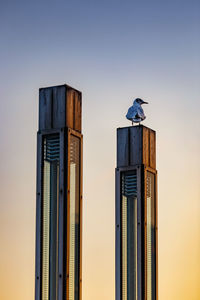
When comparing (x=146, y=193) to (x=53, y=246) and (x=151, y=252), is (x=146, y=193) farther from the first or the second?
(x=53, y=246)

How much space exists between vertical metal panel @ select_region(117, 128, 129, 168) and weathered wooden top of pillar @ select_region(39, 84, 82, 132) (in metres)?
2.76

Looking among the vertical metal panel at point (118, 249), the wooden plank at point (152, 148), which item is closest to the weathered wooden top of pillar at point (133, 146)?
the wooden plank at point (152, 148)

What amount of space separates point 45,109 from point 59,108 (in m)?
0.42

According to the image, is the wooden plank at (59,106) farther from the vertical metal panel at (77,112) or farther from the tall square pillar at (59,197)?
the vertical metal panel at (77,112)

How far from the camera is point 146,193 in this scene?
28516 millimetres

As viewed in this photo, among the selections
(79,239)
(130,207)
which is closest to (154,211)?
(130,207)

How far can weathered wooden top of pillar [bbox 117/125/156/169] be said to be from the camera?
2834cm

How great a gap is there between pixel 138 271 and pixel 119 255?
668 mm

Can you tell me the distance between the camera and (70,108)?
84.1 ft

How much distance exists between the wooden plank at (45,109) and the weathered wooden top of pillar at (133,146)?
3.36 meters

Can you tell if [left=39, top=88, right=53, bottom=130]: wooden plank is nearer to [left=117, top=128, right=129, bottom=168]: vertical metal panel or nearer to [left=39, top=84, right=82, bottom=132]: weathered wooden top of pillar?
[left=39, top=84, right=82, bottom=132]: weathered wooden top of pillar

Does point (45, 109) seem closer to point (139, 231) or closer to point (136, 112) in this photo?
point (136, 112)

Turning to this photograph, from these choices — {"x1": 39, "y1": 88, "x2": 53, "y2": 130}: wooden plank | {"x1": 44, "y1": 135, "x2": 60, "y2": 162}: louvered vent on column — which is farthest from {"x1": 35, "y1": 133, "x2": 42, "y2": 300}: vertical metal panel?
{"x1": 39, "y1": 88, "x2": 53, "y2": 130}: wooden plank

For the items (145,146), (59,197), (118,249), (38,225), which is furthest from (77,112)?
(118,249)
